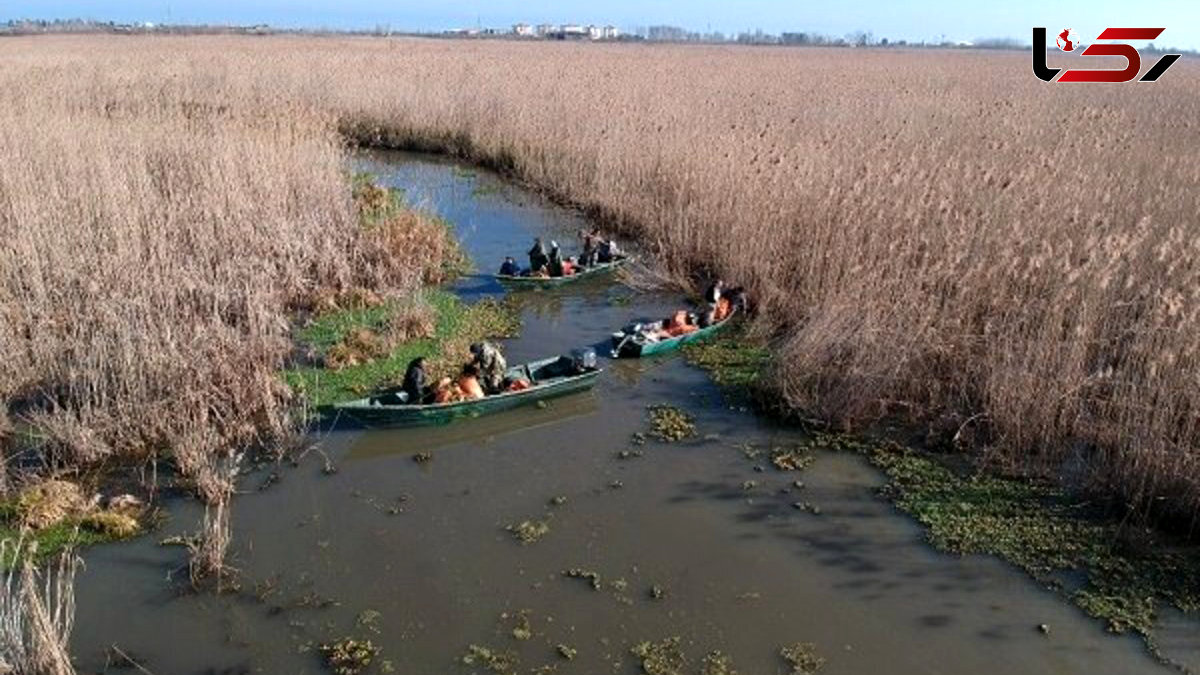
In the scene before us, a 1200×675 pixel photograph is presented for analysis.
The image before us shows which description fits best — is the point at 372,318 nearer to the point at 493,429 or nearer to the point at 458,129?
the point at 493,429

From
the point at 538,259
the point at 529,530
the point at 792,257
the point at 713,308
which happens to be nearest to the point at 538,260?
the point at 538,259

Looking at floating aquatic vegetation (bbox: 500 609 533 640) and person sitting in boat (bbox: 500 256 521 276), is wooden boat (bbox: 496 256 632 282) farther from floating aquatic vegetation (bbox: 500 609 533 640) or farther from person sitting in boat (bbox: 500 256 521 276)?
floating aquatic vegetation (bbox: 500 609 533 640)

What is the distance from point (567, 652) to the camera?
456 centimetres

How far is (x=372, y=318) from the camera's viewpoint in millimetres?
9117

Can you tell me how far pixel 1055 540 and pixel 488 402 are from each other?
4092mm

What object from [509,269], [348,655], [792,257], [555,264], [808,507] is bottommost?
[348,655]

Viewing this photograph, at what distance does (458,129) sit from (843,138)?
29.9 feet

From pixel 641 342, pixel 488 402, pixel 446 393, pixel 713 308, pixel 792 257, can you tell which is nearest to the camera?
pixel 446 393

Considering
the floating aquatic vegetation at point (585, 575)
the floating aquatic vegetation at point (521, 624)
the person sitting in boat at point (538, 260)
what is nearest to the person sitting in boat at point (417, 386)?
the floating aquatic vegetation at point (585, 575)

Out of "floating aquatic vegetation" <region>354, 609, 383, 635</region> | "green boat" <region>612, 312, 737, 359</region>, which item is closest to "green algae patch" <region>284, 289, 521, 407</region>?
"green boat" <region>612, 312, 737, 359</region>

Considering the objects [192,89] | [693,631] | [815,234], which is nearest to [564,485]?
[693,631]

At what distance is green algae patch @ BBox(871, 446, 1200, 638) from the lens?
500 centimetres

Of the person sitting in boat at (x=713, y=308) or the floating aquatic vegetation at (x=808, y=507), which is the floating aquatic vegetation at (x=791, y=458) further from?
the person sitting in boat at (x=713, y=308)

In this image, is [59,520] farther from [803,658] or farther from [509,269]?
[509,269]
